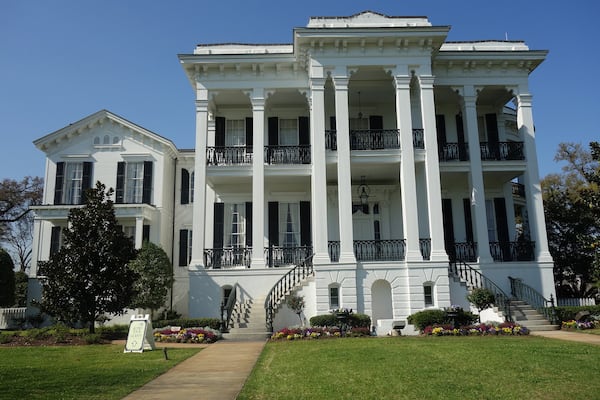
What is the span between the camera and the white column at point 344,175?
18000 mm

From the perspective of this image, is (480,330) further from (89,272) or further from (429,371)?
(89,272)

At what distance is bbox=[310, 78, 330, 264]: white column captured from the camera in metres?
18.0

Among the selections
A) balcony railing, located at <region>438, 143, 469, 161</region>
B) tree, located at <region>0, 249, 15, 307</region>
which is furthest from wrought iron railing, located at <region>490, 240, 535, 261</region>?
tree, located at <region>0, 249, 15, 307</region>

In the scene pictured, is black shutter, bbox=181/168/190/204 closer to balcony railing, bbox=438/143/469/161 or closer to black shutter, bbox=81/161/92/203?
black shutter, bbox=81/161/92/203

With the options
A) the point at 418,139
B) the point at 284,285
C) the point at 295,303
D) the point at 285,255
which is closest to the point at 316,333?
the point at 295,303

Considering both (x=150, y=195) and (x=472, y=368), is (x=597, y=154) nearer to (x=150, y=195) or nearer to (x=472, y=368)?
(x=472, y=368)

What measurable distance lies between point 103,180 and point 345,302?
16.0 m

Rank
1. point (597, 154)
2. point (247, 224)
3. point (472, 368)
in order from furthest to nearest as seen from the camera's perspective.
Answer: point (247, 224) → point (597, 154) → point (472, 368)

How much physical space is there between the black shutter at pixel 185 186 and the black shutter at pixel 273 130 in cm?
803

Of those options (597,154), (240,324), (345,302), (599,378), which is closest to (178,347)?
(240,324)

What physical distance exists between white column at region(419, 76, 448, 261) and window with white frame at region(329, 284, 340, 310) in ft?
12.4

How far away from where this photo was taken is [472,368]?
9.02 metres

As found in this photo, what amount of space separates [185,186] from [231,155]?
7.47 m

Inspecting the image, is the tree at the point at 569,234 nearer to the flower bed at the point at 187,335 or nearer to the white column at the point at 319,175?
the white column at the point at 319,175
